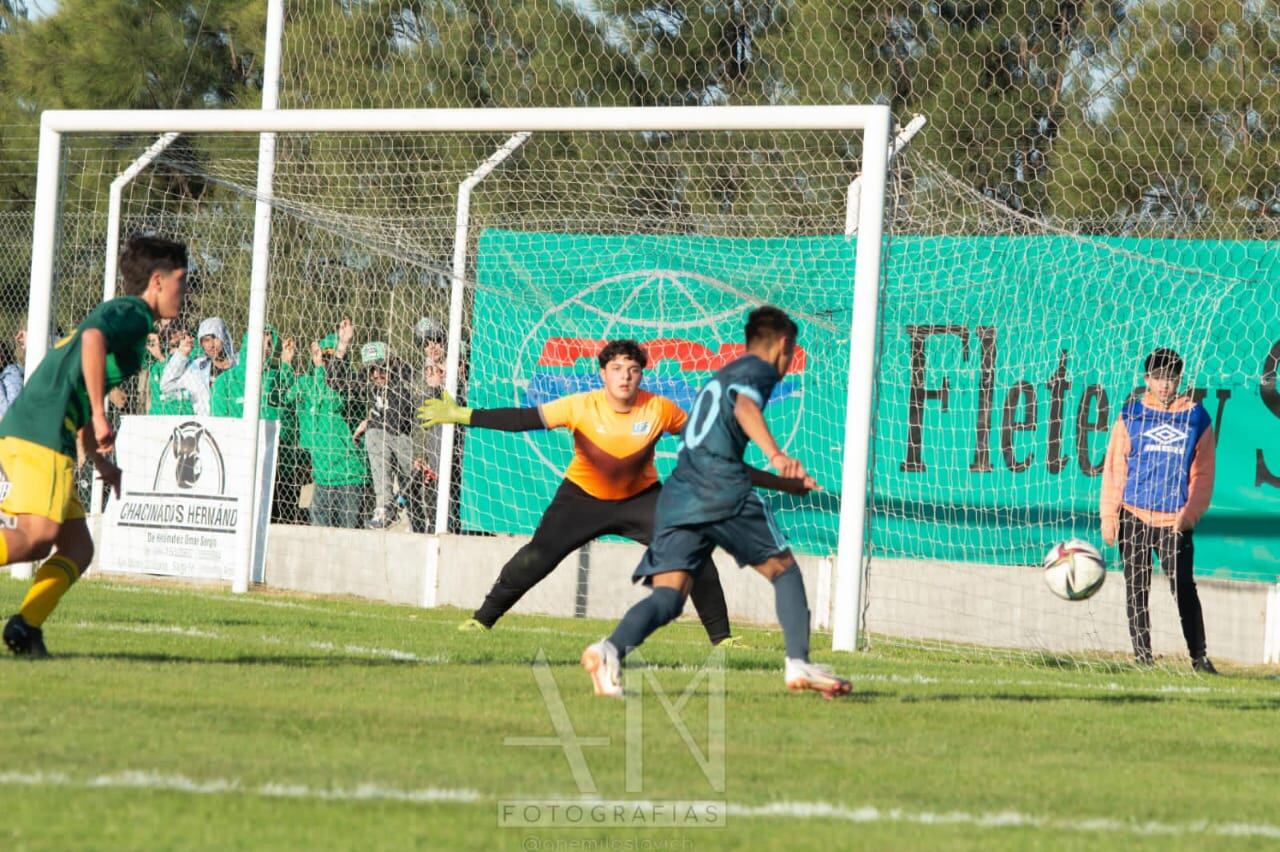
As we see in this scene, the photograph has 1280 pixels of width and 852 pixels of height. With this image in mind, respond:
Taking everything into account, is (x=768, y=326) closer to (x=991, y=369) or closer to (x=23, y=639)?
(x=23, y=639)

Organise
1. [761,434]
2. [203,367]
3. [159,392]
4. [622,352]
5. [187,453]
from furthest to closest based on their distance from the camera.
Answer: [159,392]
[203,367]
[187,453]
[622,352]
[761,434]

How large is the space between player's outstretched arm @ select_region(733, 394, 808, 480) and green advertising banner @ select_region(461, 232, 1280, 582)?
5836mm

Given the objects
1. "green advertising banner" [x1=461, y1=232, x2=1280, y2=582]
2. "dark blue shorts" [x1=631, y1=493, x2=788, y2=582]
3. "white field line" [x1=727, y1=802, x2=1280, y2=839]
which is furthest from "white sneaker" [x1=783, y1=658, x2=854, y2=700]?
"green advertising banner" [x1=461, y1=232, x2=1280, y2=582]

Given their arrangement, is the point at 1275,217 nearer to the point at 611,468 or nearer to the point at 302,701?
the point at 611,468

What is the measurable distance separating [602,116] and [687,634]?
359 centimetres

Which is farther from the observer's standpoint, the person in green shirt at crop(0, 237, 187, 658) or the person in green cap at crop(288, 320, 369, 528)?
the person in green cap at crop(288, 320, 369, 528)

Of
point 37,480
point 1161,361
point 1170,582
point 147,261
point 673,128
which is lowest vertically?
point 1170,582

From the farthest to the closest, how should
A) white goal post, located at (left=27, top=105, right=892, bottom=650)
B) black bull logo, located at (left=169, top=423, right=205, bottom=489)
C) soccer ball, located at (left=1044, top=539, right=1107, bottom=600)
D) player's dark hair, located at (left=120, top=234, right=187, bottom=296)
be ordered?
black bull logo, located at (left=169, top=423, right=205, bottom=489) < white goal post, located at (left=27, top=105, right=892, bottom=650) < soccer ball, located at (left=1044, top=539, right=1107, bottom=600) < player's dark hair, located at (left=120, top=234, right=187, bottom=296)

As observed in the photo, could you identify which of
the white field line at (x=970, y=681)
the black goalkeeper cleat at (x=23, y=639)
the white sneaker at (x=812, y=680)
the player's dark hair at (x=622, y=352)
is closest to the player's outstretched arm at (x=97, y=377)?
the black goalkeeper cleat at (x=23, y=639)

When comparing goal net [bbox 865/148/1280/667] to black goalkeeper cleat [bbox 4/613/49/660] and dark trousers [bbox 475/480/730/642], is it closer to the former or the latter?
dark trousers [bbox 475/480/730/642]

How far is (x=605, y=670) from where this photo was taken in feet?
26.4

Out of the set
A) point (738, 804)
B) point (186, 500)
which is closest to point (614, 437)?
point (738, 804)

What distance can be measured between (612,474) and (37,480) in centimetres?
406

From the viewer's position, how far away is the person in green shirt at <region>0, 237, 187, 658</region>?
28.0ft
